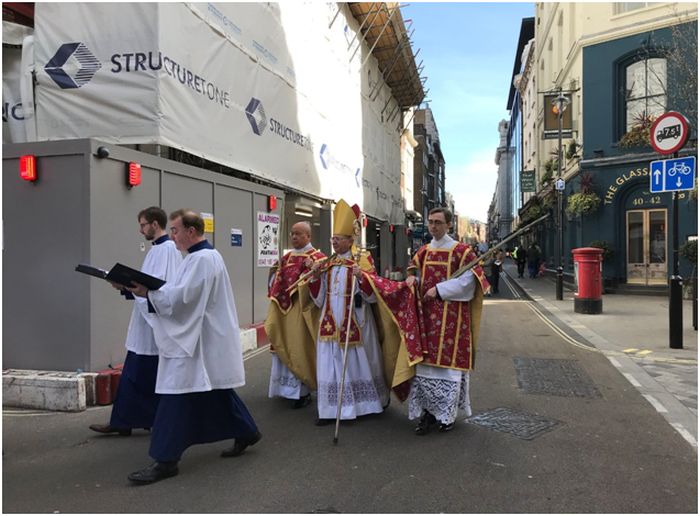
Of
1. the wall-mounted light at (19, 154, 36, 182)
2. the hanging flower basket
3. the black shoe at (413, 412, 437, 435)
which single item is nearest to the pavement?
the black shoe at (413, 412, 437, 435)

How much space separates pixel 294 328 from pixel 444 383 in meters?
1.74

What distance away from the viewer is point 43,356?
5.89m

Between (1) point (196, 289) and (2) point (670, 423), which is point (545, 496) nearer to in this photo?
(2) point (670, 423)

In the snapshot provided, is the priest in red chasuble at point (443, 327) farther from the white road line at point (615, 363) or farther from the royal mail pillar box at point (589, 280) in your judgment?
the royal mail pillar box at point (589, 280)

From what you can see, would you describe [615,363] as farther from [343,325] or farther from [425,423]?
[343,325]

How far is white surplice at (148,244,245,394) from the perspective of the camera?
372 cm

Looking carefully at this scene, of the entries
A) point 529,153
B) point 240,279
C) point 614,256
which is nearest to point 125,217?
point 240,279

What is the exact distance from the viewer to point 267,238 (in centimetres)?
1001

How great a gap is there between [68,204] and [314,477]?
12.8 ft

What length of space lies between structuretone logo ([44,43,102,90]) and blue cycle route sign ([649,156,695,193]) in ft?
27.6

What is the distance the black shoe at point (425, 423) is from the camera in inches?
189

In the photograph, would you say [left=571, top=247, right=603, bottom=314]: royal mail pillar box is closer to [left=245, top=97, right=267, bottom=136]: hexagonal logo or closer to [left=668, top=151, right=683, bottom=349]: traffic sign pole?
[left=668, top=151, right=683, bottom=349]: traffic sign pole

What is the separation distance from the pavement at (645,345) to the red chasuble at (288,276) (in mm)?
3811

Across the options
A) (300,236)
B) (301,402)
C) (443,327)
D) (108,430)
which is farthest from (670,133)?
(108,430)
